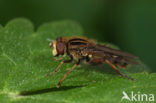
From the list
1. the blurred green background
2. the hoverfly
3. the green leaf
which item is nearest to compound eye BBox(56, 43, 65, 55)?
the hoverfly

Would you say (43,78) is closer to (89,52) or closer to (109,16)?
(89,52)

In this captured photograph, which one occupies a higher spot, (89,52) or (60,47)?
(60,47)

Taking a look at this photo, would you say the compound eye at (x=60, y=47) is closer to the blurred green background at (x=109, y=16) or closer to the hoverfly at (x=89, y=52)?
the hoverfly at (x=89, y=52)

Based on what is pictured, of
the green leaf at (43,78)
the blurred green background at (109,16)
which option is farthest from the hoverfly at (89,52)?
the blurred green background at (109,16)

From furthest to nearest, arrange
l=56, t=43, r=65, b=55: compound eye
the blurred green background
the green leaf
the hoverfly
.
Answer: the blurred green background, the hoverfly, l=56, t=43, r=65, b=55: compound eye, the green leaf

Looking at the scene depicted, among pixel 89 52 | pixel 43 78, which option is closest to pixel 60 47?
pixel 89 52

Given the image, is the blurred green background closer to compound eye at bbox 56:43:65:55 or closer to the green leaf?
the green leaf

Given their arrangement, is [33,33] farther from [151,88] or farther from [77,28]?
[151,88]
